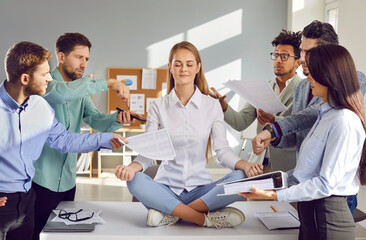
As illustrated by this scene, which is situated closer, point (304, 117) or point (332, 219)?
point (332, 219)

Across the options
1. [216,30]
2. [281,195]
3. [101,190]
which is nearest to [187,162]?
[281,195]

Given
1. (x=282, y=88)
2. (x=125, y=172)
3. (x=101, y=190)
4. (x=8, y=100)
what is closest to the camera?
(x=8, y=100)

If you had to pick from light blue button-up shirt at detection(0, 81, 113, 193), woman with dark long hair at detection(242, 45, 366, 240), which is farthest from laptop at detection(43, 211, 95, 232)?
woman with dark long hair at detection(242, 45, 366, 240)

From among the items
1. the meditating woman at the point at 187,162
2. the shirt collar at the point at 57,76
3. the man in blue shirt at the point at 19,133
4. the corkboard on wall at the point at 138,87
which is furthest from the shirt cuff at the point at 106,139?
the corkboard on wall at the point at 138,87

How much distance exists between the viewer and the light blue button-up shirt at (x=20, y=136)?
2146 millimetres

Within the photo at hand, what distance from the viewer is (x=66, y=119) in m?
2.81

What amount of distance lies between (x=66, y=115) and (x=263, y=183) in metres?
1.42

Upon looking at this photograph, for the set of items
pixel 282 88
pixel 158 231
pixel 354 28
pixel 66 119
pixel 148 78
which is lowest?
pixel 158 231

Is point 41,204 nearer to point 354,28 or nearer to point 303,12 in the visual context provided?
point 354,28

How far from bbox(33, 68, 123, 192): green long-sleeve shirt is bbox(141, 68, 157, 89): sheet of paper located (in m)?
3.71

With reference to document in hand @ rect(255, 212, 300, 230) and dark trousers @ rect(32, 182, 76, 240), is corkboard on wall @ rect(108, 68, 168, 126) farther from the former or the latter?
document in hand @ rect(255, 212, 300, 230)

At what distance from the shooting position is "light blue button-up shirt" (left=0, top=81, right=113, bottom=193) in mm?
2146

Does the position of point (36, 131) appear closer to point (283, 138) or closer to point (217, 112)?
point (217, 112)

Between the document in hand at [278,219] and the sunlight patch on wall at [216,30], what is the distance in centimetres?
456
